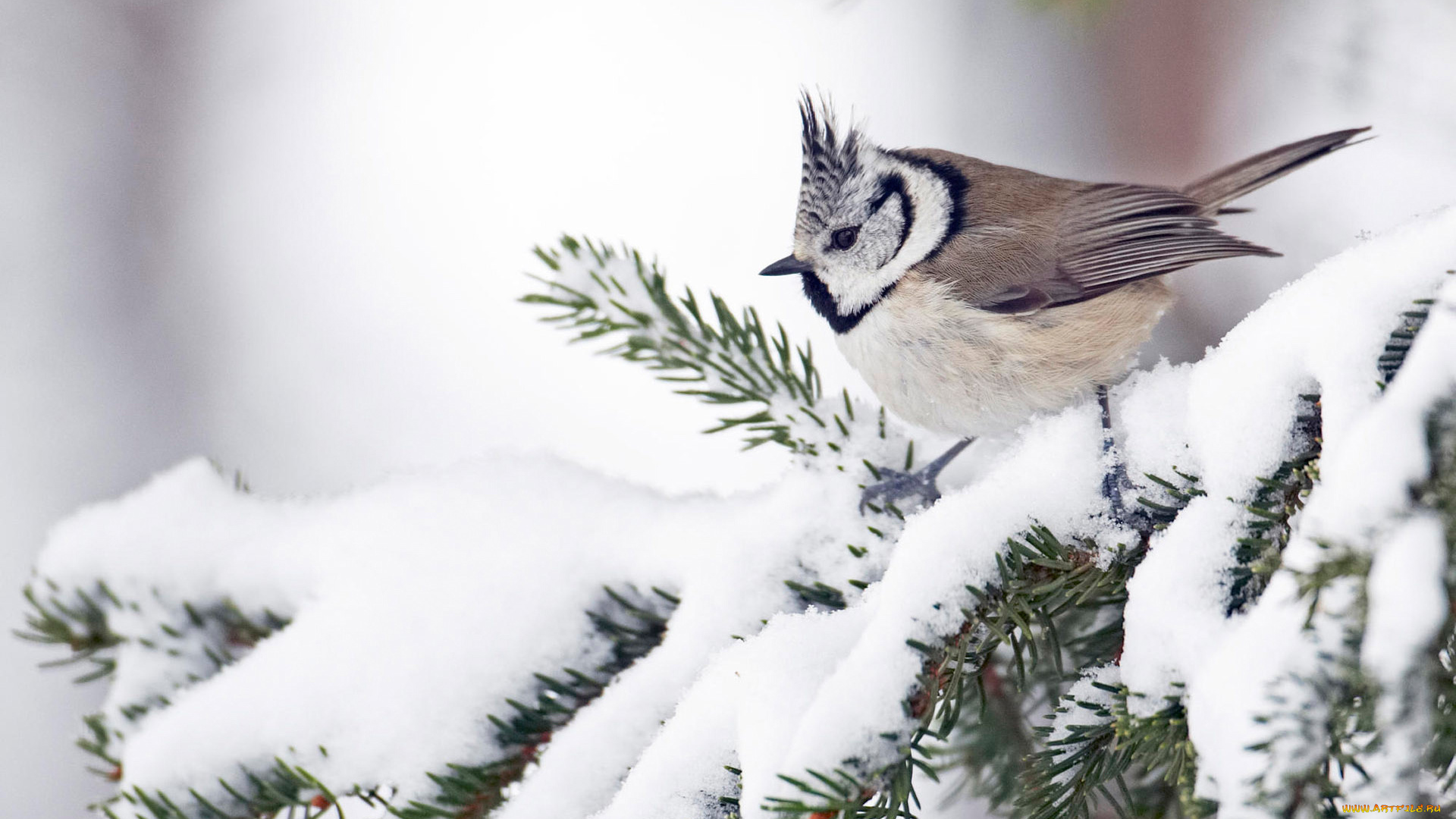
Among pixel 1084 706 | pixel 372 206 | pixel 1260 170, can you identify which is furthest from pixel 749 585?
pixel 372 206

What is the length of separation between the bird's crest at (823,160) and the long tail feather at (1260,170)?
2.71 feet

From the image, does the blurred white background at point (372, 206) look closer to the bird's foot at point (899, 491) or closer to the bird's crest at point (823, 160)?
the bird's crest at point (823, 160)

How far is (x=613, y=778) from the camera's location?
126 cm

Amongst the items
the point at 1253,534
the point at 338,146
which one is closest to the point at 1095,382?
the point at 1253,534

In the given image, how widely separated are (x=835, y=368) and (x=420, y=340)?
214 centimetres

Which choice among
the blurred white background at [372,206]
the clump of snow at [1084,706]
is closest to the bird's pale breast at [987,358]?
the clump of snow at [1084,706]

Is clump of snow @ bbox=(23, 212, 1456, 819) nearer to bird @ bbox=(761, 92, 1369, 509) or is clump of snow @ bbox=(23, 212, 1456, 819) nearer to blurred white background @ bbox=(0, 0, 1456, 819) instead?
bird @ bbox=(761, 92, 1369, 509)

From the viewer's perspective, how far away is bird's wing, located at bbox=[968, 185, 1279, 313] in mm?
1973

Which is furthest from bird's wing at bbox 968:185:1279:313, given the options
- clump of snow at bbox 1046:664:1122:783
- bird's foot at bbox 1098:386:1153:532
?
clump of snow at bbox 1046:664:1122:783

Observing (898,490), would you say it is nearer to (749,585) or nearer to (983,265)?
(749,585)

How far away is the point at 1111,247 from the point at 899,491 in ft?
2.94

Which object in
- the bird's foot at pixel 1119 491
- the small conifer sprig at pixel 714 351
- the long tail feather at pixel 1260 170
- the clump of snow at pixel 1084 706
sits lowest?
the clump of snow at pixel 1084 706

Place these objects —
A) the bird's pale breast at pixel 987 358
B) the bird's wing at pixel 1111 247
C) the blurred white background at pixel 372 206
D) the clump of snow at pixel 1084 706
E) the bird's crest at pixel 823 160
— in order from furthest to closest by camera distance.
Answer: the blurred white background at pixel 372 206 < the bird's crest at pixel 823 160 < the bird's wing at pixel 1111 247 < the bird's pale breast at pixel 987 358 < the clump of snow at pixel 1084 706

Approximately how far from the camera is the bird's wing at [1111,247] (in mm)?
1973
